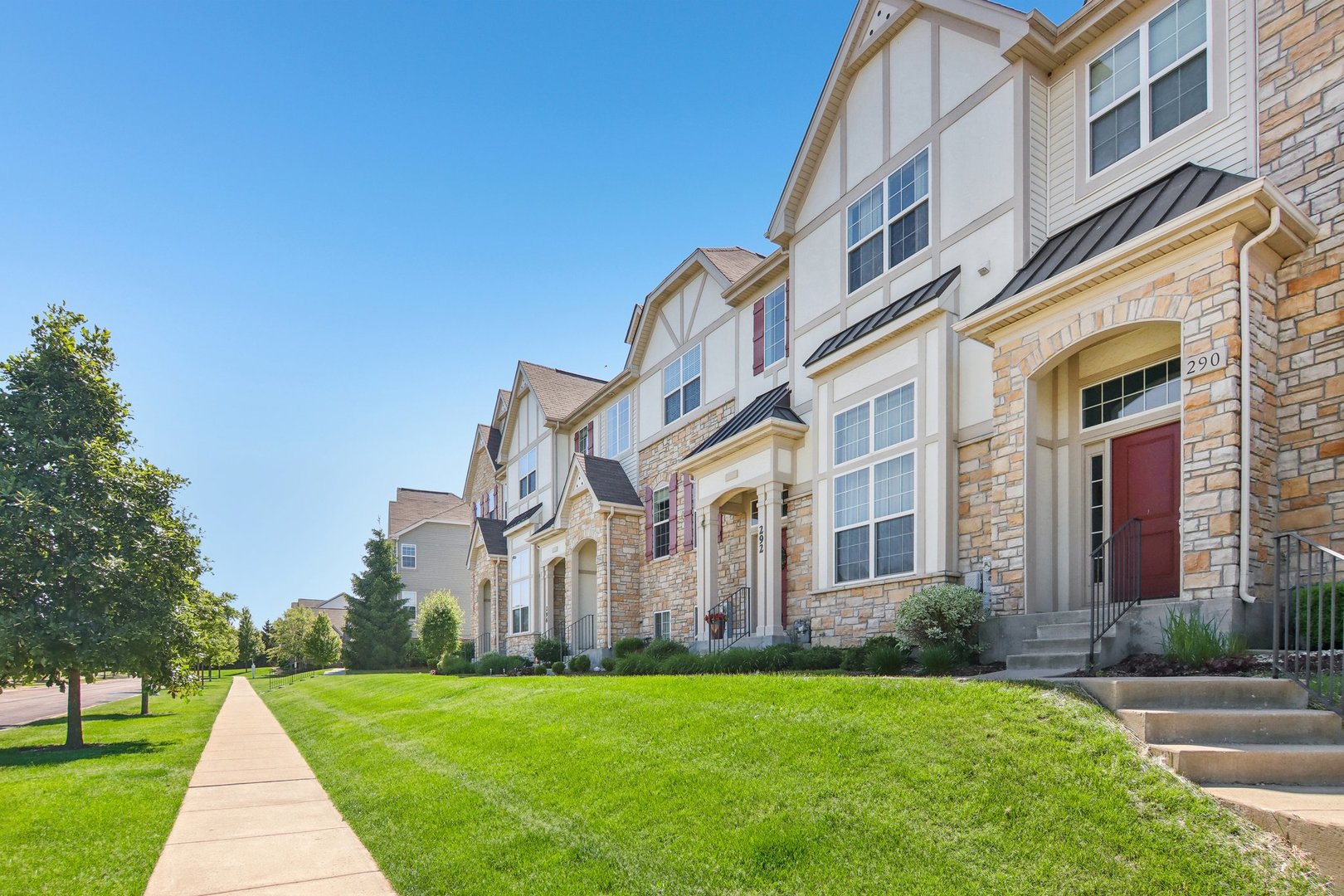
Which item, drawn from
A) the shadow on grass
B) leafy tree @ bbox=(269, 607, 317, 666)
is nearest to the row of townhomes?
the shadow on grass

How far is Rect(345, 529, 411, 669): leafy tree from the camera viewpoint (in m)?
37.8

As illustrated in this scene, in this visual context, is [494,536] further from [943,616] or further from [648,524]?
[943,616]

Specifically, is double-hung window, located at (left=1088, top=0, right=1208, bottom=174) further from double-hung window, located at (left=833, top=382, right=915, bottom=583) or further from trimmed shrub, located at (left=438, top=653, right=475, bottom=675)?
trimmed shrub, located at (left=438, top=653, right=475, bottom=675)

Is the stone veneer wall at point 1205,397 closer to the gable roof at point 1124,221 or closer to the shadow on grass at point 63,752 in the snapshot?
the gable roof at point 1124,221

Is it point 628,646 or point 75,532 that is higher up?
point 75,532

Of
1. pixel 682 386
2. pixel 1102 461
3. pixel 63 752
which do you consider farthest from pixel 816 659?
pixel 63 752

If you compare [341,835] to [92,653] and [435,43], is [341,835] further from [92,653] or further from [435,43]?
[435,43]

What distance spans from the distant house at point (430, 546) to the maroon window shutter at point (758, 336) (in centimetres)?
3139

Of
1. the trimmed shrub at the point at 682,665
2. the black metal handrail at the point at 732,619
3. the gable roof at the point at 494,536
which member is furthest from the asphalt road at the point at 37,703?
the black metal handrail at the point at 732,619

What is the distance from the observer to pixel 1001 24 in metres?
11.5

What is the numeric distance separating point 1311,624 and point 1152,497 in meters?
3.24

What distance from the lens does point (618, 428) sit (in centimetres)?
2464

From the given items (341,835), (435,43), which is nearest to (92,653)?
(341,835)

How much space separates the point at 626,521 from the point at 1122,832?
17714mm
